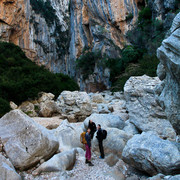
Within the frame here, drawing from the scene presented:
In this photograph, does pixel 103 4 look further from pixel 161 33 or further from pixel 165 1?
pixel 161 33

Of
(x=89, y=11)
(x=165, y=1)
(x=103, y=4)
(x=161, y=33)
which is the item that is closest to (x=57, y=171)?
(x=161, y=33)

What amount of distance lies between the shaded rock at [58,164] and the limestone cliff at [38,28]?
26155 millimetres

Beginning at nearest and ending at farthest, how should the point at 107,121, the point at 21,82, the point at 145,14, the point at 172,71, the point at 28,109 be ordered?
1. the point at 172,71
2. the point at 107,121
3. the point at 28,109
4. the point at 21,82
5. the point at 145,14

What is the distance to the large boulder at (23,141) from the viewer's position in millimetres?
4109

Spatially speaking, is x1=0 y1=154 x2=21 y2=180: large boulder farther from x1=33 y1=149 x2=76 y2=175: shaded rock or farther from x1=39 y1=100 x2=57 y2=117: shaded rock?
x1=39 y1=100 x2=57 y2=117: shaded rock

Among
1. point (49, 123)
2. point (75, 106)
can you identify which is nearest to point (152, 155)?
point (49, 123)

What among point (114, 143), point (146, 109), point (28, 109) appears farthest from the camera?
point (28, 109)

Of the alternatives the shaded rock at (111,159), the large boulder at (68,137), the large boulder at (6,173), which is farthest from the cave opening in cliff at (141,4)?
the large boulder at (6,173)

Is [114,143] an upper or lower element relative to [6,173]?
lower

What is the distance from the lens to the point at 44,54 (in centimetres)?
4275

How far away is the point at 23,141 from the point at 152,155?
2.79m

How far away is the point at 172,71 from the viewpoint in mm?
3000

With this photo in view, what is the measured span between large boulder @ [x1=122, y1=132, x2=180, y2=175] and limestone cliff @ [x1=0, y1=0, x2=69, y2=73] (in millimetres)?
27238

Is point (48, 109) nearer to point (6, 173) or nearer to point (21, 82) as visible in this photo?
point (21, 82)
